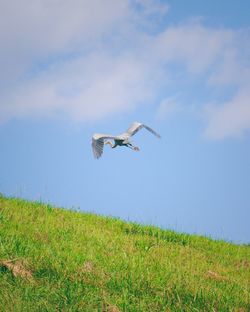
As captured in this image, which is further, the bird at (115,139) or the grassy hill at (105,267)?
the bird at (115,139)

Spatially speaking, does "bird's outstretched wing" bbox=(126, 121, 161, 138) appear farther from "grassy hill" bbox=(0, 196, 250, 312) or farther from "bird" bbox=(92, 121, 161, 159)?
"grassy hill" bbox=(0, 196, 250, 312)

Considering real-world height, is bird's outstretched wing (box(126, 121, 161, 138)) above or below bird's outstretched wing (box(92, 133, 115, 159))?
above

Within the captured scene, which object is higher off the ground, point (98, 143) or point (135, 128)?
point (135, 128)

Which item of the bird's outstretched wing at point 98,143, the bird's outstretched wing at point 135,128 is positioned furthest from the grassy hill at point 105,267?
the bird's outstretched wing at point 135,128

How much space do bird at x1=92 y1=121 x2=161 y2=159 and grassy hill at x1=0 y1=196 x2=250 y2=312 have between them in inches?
71.6

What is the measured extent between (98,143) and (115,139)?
44 cm

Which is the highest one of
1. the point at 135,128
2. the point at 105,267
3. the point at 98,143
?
the point at 135,128

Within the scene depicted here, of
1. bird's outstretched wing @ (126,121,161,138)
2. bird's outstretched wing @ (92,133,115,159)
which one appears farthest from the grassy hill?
bird's outstretched wing @ (126,121,161,138)

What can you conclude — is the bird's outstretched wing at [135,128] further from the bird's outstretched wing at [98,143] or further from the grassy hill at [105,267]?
the grassy hill at [105,267]

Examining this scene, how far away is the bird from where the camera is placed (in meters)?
13.2

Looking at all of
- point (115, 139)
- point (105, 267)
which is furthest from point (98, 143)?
point (105, 267)

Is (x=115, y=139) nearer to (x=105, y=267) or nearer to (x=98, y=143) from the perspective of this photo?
(x=98, y=143)

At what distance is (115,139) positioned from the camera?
526 inches

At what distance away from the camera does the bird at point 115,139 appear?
43.2ft
